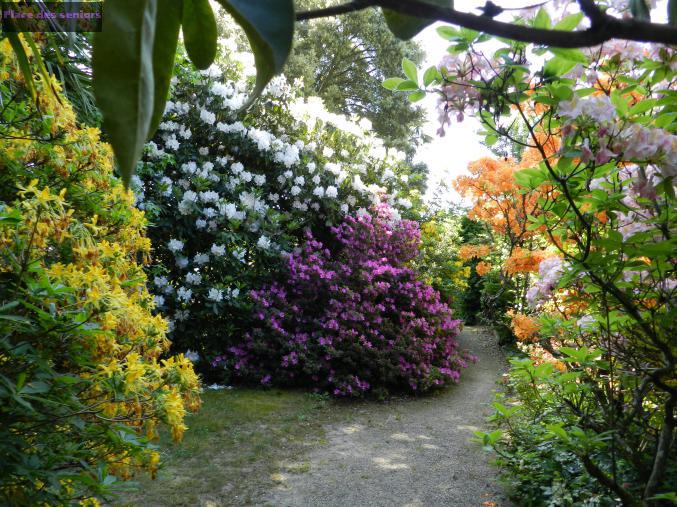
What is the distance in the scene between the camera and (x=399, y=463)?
397cm

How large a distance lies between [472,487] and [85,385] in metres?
2.84

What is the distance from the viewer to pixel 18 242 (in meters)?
1.60

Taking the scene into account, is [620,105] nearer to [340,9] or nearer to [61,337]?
[340,9]

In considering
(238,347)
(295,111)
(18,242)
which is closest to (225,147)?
(295,111)

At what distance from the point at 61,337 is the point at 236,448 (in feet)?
8.72

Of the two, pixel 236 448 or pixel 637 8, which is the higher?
pixel 637 8

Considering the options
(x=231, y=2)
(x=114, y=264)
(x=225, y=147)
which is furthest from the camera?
(x=225, y=147)

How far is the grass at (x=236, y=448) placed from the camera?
319 centimetres

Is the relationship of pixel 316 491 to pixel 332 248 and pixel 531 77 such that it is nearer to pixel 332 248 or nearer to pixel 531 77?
pixel 531 77

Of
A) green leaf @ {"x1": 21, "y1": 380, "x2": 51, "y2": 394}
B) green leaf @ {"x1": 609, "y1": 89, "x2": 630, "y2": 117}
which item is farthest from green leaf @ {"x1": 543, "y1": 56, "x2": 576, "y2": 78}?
green leaf @ {"x1": 21, "y1": 380, "x2": 51, "y2": 394}

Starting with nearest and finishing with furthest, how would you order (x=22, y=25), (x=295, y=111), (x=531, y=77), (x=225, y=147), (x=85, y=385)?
(x=22, y=25)
(x=531, y=77)
(x=85, y=385)
(x=225, y=147)
(x=295, y=111)

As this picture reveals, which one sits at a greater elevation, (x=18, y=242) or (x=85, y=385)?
(x=18, y=242)

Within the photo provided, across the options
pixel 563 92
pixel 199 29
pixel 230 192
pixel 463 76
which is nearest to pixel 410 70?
pixel 463 76

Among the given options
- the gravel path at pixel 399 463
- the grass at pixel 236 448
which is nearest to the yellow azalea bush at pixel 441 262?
the gravel path at pixel 399 463
